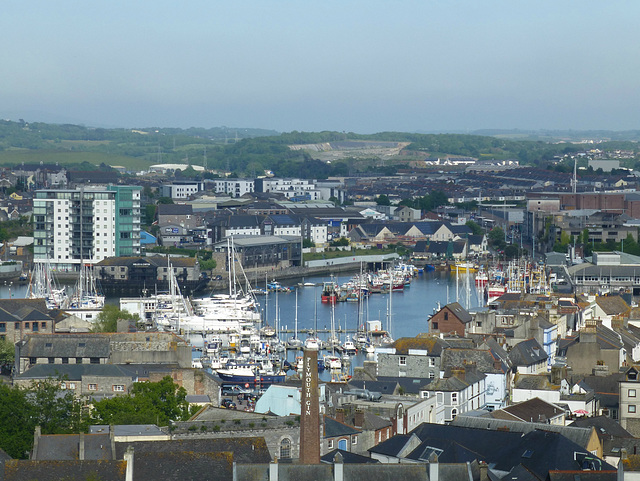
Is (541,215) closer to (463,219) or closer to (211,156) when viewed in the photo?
(463,219)

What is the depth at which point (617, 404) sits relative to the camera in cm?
1905

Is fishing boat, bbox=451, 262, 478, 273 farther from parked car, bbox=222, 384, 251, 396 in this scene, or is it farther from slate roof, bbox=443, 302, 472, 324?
parked car, bbox=222, 384, 251, 396

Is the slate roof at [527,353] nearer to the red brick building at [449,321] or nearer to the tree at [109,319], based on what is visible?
the red brick building at [449,321]

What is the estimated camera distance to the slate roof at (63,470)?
1142cm

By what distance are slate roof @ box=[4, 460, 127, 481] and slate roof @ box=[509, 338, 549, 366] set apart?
1077 centimetres

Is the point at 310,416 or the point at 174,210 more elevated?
the point at 310,416

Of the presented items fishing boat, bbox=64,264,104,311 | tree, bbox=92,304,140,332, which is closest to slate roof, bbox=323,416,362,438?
tree, bbox=92,304,140,332

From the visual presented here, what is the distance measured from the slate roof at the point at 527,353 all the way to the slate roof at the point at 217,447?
9073mm

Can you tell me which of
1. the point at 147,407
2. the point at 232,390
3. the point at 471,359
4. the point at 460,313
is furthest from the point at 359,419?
the point at 460,313

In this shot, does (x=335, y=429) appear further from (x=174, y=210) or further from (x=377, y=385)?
(x=174, y=210)

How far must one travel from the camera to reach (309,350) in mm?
12836

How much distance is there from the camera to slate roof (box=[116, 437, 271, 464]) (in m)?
12.6

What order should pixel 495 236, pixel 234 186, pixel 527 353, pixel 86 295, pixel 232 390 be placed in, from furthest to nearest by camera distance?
pixel 234 186, pixel 495 236, pixel 86 295, pixel 232 390, pixel 527 353

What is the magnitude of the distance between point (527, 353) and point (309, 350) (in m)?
9.71
